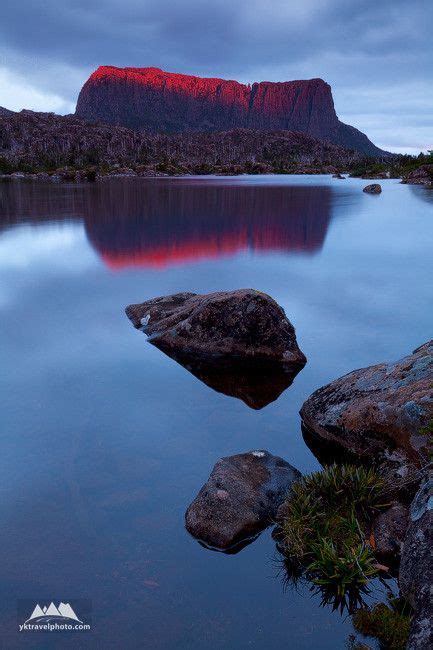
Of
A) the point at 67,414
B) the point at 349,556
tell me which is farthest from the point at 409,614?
the point at 67,414

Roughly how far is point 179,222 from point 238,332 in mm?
38220

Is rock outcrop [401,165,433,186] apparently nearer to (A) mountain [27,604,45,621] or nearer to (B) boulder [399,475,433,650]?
(B) boulder [399,475,433,650]

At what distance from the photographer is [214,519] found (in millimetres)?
8773

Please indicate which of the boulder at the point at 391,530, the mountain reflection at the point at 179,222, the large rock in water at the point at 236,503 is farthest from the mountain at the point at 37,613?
the mountain reflection at the point at 179,222

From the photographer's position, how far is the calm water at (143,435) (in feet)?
24.6

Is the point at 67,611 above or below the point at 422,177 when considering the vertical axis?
below

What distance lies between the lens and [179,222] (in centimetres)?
5306

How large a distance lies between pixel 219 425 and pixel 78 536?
15.8 feet

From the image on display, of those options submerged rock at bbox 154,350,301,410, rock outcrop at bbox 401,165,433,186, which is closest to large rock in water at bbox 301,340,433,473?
submerged rock at bbox 154,350,301,410

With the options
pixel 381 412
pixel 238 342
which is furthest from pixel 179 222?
pixel 381 412

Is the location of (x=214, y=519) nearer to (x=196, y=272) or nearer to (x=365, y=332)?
(x=365, y=332)

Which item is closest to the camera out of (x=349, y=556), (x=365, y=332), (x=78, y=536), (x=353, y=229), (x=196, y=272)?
(x=349, y=556)

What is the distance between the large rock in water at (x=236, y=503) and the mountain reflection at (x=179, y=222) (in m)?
25.0

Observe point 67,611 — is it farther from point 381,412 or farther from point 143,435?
point 381,412
